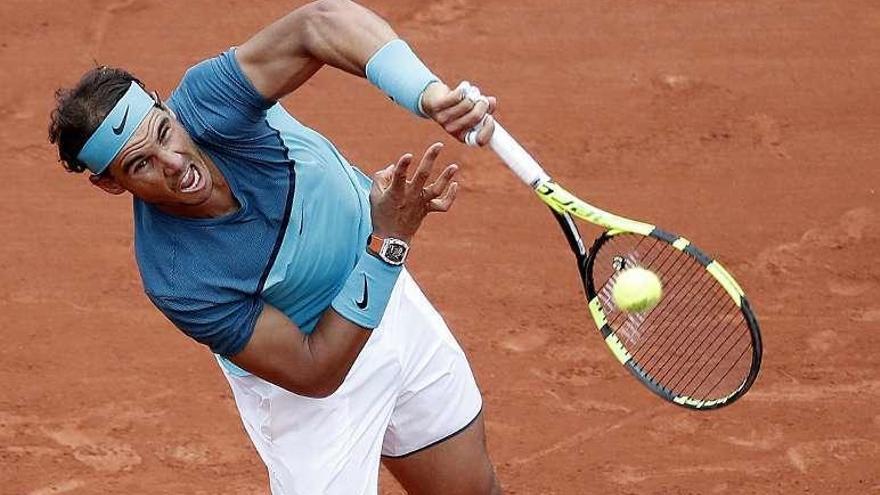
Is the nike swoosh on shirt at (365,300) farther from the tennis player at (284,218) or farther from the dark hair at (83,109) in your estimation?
the dark hair at (83,109)

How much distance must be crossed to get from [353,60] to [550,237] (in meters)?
2.82

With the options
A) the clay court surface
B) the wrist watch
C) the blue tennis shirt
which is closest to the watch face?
the wrist watch

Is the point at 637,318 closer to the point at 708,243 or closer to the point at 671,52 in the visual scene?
the point at 708,243

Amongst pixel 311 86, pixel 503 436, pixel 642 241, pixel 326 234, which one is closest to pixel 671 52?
pixel 311 86

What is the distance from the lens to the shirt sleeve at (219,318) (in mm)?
3604

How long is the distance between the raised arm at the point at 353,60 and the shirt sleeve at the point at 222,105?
33 mm

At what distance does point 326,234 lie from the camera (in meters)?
3.80

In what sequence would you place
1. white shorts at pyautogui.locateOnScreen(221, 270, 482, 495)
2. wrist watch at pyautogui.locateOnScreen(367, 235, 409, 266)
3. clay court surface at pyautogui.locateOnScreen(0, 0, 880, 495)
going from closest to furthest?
wrist watch at pyautogui.locateOnScreen(367, 235, 409, 266) < white shorts at pyautogui.locateOnScreen(221, 270, 482, 495) < clay court surface at pyautogui.locateOnScreen(0, 0, 880, 495)

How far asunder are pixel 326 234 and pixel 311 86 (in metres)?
3.72

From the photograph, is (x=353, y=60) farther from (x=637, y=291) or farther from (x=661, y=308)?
(x=661, y=308)

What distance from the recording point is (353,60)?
3.59m

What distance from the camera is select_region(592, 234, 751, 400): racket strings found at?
4.14 meters

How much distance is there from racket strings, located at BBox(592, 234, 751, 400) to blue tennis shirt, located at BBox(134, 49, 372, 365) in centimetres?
78

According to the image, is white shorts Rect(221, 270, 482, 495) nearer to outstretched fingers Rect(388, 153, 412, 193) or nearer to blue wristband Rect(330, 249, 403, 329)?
blue wristband Rect(330, 249, 403, 329)
